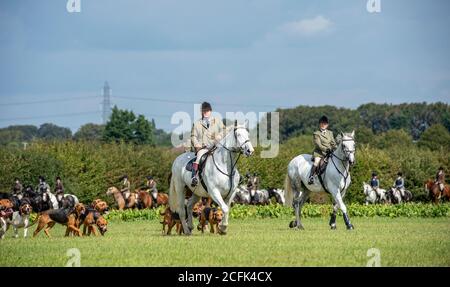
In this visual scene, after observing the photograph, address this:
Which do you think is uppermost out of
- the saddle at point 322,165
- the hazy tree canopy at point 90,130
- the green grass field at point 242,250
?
the hazy tree canopy at point 90,130

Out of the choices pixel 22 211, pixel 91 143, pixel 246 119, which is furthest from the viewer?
pixel 91 143

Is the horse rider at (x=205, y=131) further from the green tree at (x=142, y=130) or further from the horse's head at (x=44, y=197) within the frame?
the green tree at (x=142, y=130)

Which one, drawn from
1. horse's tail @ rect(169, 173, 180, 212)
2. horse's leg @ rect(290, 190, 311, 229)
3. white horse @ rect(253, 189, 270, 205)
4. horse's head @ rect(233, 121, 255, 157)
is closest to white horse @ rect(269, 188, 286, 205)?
white horse @ rect(253, 189, 270, 205)

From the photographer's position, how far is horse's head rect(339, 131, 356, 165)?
73.7 feet

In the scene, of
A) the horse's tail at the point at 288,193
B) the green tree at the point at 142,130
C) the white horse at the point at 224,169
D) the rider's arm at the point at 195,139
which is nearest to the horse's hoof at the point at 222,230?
the white horse at the point at 224,169

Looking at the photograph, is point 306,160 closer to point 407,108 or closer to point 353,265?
point 353,265

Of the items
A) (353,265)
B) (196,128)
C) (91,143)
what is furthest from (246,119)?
(91,143)

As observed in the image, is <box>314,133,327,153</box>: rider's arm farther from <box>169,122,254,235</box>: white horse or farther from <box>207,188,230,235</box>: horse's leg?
<box>207,188,230,235</box>: horse's leg

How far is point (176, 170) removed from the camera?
72.4ft

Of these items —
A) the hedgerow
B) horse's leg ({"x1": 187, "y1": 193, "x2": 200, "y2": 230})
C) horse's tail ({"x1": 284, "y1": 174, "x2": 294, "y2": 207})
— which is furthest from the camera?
the hedgerow

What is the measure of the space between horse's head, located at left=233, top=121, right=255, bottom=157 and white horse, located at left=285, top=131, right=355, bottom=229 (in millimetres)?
3484

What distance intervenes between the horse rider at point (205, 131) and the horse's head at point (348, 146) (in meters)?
3.29

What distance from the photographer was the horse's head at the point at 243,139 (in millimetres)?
19828
